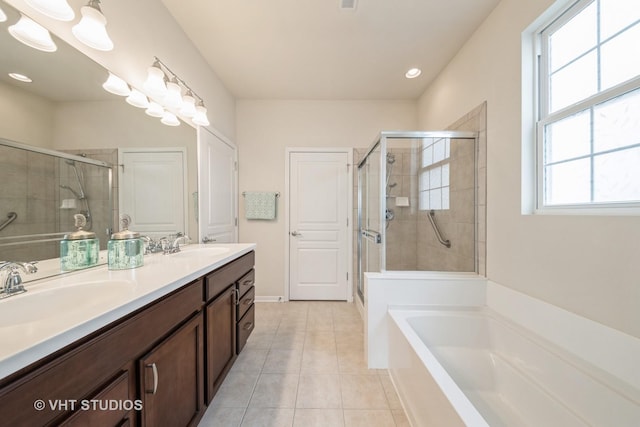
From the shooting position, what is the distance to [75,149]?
3.89ft

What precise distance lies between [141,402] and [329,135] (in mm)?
2946

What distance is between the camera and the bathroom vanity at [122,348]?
540 millimetres

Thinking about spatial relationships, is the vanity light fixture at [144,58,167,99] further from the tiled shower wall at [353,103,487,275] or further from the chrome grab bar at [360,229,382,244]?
the chrome grab bar at [360,229,382,244]

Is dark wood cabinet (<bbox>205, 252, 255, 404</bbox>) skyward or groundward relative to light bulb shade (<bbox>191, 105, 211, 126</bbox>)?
groundward

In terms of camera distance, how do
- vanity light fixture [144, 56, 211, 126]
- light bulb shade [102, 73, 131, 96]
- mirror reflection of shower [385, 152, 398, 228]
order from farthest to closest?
mirror reflection of shower [385, 152, 398, 228]
vanity light fixture [144, 56, 211, 126]
light bulb shade [102, 73, 131, 96]

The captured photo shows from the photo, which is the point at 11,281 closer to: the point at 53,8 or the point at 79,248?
the point at 79,248

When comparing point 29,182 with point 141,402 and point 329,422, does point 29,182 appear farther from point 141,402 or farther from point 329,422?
point 329,422

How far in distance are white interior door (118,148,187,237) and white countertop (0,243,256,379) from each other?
1.11 ft

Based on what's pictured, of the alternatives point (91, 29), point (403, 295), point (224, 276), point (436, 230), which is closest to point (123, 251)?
point (224, 276)

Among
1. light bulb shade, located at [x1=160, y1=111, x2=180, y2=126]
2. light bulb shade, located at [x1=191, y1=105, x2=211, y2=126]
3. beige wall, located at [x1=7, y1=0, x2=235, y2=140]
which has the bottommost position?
light bulb shade, located at [x1=160, y1=111, x2=180, y2=126]

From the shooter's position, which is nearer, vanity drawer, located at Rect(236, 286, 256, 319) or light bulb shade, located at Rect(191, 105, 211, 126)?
vanity drawer, located at Rect(236, 286, 256, 319)

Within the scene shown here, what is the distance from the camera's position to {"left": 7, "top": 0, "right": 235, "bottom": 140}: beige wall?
120 cm

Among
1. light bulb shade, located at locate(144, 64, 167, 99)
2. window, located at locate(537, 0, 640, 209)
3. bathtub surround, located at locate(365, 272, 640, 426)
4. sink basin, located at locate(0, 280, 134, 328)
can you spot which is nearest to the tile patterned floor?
bathtub surround, located at locate(365, 272, 640, 426)

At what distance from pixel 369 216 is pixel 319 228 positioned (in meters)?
0.76
